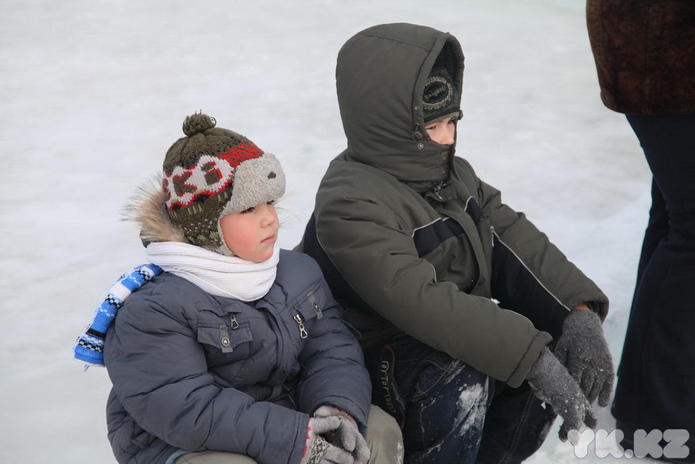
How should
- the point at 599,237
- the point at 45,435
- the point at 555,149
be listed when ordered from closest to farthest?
the point at 45,435 → the point at 599,237 → the point at 555,149

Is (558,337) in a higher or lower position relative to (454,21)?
higher

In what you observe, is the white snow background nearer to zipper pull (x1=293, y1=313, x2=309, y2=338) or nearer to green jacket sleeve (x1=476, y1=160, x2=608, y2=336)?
green jacket sleeve (x1=476, y1=160, x2=608, y2=336)

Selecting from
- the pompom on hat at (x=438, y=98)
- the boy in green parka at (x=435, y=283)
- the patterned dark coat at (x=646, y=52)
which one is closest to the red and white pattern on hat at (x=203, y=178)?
the boy in green parka at (x=435, y=283)

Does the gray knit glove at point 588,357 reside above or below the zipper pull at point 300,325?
below

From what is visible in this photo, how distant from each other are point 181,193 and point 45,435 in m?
0.92

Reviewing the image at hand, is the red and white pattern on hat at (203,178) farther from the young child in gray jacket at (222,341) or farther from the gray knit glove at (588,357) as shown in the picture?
the gray knit glove at (588,357)

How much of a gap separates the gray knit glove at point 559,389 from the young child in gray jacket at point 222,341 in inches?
11.2

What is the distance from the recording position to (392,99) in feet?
5.84

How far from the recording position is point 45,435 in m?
2.18

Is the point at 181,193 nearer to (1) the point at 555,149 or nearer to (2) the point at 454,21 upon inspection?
(1) the point at 555,149

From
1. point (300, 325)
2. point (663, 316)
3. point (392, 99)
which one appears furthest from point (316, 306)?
point (663, 316)

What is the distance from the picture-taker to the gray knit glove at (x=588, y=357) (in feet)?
5.78

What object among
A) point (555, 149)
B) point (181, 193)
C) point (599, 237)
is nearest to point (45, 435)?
point (181, 193)

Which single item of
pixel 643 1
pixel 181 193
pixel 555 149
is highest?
pixel 643 1
